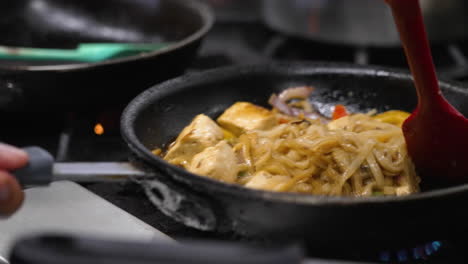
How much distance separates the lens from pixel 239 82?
2.19 meters

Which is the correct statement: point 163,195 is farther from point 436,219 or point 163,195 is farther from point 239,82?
point 239,82

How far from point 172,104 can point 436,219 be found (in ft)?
3.13

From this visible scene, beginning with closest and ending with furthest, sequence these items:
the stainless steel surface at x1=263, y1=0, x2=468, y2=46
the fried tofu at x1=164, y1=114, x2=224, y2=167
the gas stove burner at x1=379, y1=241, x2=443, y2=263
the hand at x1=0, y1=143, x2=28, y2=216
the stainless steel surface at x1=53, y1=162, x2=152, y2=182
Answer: the hand at x1=0, y1=143, x2=28, y2=216
the stainless steel surface at x1=53, y1=162, x2=152, y2=182
the gas stove burner at x1=379, y1=241, x2=443, y2=263
the fried tofu at x1=164, y1=114, x2=224, y2=167
the stainless steel surface at x1=263, y1=0, x2=468, y2=46

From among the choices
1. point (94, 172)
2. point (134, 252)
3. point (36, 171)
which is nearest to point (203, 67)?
point (94, 172)

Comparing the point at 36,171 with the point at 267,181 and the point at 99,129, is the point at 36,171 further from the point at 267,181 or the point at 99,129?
the point at 99,129

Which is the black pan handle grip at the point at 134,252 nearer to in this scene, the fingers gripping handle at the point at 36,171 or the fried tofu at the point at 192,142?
the fingers gripping handle at the point at 36,171

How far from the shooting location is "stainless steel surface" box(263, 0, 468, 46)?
3.20 m

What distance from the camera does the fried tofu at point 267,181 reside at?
5.12ft

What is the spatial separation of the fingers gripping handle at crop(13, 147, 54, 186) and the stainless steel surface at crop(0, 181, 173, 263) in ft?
1.13

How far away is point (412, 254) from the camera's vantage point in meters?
1.58

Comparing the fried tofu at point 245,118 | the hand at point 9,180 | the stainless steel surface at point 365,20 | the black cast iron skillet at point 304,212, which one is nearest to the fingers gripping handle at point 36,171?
the hand at point 9,180

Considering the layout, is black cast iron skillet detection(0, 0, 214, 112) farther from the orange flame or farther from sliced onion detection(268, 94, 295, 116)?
sliced onion detection(268, 94, 295, 116)

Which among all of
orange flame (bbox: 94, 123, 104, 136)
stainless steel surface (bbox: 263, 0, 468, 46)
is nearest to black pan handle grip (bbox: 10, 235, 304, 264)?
orange flame (bbox: 94, 123, 104, 136)

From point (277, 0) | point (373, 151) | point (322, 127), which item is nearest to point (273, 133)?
point (322, 127)
